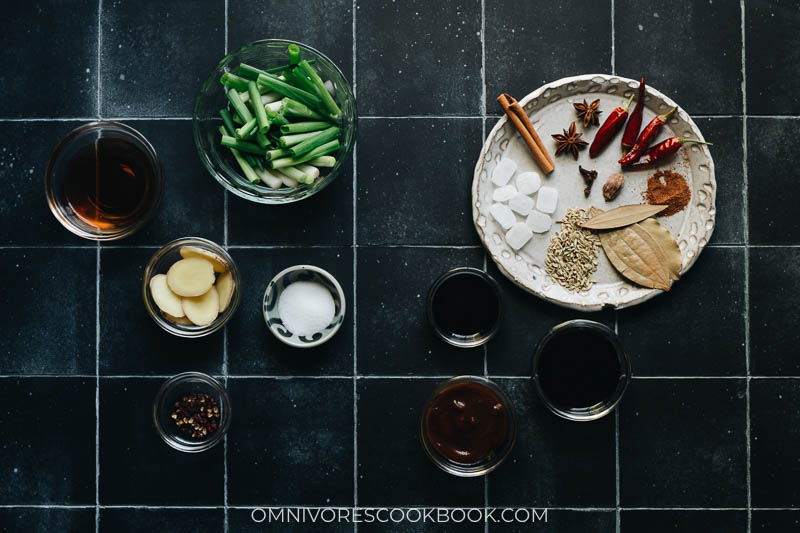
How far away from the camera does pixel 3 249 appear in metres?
1.83

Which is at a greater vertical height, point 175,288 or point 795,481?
point 175,288

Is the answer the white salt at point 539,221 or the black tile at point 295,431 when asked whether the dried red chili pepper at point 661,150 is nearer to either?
the white salt at point 539,221

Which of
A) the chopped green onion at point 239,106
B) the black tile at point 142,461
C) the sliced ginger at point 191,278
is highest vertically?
the chopped green onion at point 239,106

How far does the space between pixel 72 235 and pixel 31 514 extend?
93 centimetres

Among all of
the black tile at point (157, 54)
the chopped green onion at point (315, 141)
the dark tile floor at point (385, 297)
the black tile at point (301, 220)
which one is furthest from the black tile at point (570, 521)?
the black tile at point (157, 54)

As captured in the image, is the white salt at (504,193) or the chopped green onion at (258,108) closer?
the chopped green onion at (258,108)

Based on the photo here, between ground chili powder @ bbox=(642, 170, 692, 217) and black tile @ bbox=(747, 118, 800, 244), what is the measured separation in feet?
0.80

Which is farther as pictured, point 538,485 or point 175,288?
point 538,485

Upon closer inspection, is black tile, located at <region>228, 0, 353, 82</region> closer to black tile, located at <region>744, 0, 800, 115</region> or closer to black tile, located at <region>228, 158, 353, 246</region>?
black tile, located at <region>228, 158, 353, 246</region>

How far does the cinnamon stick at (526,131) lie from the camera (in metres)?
1.71

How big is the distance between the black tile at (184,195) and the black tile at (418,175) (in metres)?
0.48

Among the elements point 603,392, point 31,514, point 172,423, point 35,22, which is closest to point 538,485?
point 603,392

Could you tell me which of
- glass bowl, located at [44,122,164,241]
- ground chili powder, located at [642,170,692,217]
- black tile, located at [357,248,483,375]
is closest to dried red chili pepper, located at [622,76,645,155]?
ground chili powder, located at [642,170,692,217]

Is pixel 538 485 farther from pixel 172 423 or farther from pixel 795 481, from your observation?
pixel 172 423
